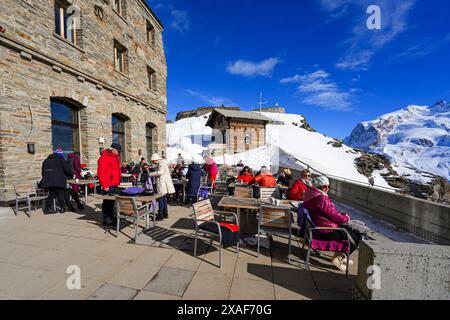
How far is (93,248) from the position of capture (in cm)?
375

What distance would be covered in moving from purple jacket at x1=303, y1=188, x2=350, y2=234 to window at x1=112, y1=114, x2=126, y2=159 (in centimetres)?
1075

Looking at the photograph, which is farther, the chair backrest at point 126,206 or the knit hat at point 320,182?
the chair backrest at point 126,206

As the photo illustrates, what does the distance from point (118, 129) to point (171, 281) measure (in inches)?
421

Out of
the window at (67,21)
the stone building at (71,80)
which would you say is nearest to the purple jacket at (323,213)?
the stone building at (71,80)

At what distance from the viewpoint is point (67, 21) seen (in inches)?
329

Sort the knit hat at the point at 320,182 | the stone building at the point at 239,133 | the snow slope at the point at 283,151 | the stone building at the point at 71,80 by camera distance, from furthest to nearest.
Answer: the stone building at the point at 239,133
the snow slope at the point at 283,151
the stone building at the point at 71,80
the knit hat at the point at 320,182

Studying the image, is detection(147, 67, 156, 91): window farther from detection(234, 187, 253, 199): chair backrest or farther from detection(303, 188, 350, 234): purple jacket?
detection(303, 188, 350, 234): purple jacket

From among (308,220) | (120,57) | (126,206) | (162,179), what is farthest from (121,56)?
(308,220)

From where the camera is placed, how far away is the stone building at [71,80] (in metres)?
6.19

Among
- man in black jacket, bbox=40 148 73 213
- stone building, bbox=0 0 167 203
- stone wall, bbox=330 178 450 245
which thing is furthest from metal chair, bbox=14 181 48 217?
stone wall, bbox=330 178 450 245

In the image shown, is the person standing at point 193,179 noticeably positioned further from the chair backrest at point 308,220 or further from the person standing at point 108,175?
the chair backrest at point 308,220

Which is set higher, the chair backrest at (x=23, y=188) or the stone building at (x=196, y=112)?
the stone building at (x=196, y=112)

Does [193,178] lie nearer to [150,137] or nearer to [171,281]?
[171,281]
